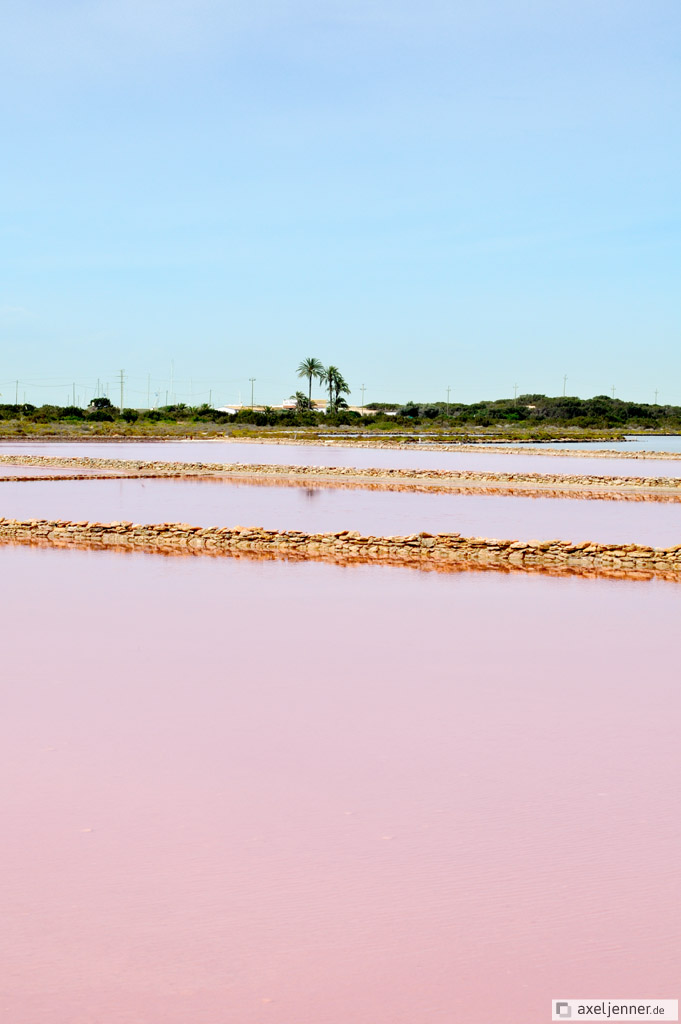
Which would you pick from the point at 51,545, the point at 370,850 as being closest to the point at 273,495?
the point at 51,545

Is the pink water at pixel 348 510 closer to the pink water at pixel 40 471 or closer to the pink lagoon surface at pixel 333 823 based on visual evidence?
the pink water at pixel 40 471

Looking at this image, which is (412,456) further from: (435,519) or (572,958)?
(572,958)

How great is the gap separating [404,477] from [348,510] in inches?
453

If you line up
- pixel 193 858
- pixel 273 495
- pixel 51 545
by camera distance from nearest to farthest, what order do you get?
pixel 193 858
pixel 51 545
pixel 273 495

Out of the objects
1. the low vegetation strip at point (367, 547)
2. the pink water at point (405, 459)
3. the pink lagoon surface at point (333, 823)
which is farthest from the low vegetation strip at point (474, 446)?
the pink lagoon surface at point (333, 823)

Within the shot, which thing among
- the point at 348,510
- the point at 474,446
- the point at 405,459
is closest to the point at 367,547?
the point at 348,510

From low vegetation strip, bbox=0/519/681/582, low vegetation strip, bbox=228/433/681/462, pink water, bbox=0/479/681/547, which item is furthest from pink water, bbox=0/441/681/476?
low vegetation strip, bbox=0/519/681/582

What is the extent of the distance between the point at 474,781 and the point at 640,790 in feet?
3.00

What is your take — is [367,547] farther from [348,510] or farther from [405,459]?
[405,459]

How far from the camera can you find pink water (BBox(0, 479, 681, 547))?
66.3 ft

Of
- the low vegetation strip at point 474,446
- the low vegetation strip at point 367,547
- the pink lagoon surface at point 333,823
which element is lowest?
the pink lagoon surface at point 333,823

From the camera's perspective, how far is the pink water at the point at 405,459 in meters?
42.9

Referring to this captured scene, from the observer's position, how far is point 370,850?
16.5ft

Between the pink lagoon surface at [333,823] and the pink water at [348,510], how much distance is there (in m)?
10.1
